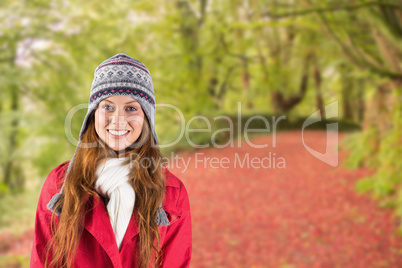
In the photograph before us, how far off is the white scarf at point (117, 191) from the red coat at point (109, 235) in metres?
0.04

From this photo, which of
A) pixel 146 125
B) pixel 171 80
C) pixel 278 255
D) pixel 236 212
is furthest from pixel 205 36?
pixel 146 125

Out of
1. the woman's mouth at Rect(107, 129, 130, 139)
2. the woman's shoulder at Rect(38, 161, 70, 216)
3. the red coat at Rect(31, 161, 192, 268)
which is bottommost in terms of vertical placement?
the red coat at Rect(31, 161, 192, 268)

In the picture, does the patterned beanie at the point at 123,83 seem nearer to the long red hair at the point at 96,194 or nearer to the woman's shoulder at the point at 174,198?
the long red hair at the point at 96,194

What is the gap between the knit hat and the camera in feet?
4.92

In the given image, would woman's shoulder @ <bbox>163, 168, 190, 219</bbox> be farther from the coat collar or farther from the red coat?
the coat collar

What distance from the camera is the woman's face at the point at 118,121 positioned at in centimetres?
152

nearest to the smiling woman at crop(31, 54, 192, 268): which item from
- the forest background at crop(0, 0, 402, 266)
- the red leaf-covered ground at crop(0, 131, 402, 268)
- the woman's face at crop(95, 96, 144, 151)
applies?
the woman's face at crop(95, 96, 144, 151)

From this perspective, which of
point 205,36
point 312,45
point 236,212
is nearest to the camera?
point 236,212

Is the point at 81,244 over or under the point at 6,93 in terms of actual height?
under

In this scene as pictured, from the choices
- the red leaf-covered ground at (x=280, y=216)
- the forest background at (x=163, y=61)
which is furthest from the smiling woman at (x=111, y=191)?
the red leaf-covered ground at (x=280, y=216)

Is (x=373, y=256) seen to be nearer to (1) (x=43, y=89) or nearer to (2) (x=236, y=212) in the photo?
(2) (x=236, y=212)

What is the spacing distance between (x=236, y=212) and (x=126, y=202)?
19.1 feet

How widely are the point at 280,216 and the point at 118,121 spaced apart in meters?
5.87

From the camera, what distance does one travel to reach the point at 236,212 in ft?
23.2
